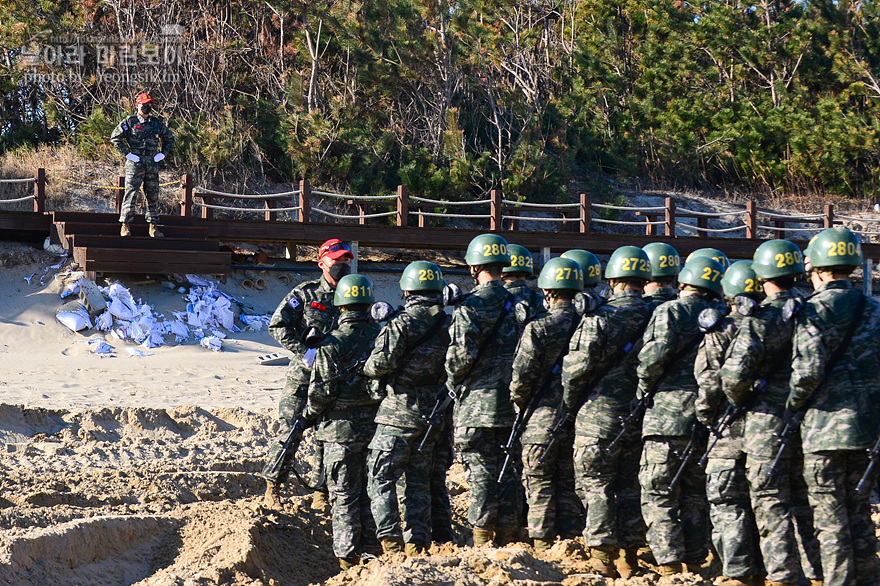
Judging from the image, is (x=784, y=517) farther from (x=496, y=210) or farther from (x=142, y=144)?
(x=496, y=210)

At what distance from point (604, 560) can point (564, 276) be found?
180 cm

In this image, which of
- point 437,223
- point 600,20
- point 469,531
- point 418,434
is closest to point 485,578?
point 418,434

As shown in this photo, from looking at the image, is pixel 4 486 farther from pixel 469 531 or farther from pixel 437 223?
pixel 437 223

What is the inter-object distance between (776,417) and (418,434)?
2.25 meters

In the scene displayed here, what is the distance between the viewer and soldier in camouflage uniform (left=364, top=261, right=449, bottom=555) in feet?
21.1

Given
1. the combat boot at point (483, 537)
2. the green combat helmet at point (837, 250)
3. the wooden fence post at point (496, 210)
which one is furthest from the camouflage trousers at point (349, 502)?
the wooden fence post at point (496, 210)

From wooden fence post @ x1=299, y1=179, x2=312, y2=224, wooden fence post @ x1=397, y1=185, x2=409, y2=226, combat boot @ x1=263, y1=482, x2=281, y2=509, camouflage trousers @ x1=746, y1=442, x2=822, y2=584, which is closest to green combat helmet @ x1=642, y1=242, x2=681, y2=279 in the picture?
camouflage trousers @ x1=746, y1=442, x2=822, y2=584

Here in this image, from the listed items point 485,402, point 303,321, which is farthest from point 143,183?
point 485,402

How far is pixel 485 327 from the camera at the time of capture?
21.8 ft

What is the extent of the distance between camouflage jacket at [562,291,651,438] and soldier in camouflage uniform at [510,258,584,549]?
215 mm

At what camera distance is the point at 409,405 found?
6566 millimetres

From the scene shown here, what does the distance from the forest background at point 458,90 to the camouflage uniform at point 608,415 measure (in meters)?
16.3

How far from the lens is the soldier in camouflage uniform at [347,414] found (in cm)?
653

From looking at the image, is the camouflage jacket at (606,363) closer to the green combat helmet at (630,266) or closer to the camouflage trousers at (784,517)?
→ the green combat helmet at (630,266)
